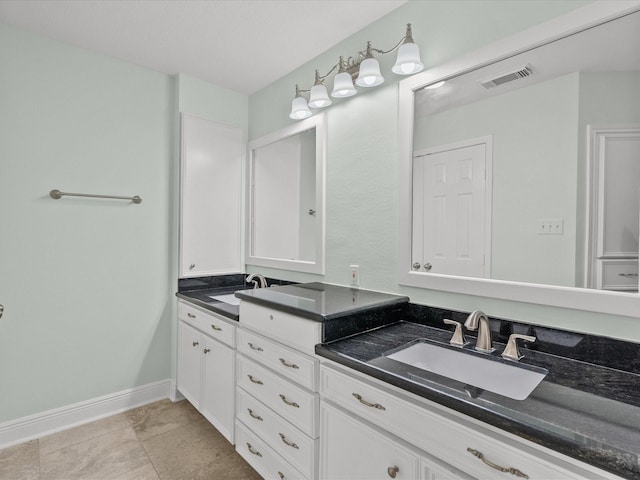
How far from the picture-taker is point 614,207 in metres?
1.13

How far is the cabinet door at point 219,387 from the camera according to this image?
1.91 metres

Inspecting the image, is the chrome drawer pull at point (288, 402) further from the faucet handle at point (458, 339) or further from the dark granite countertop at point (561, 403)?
the faucet handle at point (458, 339)

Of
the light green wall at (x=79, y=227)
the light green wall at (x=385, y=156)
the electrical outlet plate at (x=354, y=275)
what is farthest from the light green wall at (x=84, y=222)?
the electrical outlet plate at (x=354, y=275)

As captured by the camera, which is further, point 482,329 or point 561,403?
point 482,329

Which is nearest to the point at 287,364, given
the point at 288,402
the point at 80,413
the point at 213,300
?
the point at 288,402

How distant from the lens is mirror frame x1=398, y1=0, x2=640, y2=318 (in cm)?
112

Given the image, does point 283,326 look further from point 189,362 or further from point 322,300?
point 189,362

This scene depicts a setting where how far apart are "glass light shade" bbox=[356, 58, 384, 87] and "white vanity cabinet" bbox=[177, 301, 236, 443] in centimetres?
149

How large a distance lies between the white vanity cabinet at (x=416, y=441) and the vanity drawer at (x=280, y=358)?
69 millimetres

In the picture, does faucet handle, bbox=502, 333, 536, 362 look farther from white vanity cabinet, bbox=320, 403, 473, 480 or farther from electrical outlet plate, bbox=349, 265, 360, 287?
electrical outlet plate, bbox=349, 265, 360, 287

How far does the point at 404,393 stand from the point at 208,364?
146cm

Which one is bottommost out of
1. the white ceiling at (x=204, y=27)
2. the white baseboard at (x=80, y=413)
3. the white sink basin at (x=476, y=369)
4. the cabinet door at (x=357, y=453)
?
the white baseboard at (x=80, y=413)

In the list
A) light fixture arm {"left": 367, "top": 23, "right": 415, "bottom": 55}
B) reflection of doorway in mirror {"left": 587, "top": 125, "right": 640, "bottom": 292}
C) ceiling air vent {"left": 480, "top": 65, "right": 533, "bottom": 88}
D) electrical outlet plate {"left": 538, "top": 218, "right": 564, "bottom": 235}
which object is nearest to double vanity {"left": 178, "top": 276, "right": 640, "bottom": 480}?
reflection of doorway in mirror {"left": 587, "top": 125, "right": 640, "bottom": 292}

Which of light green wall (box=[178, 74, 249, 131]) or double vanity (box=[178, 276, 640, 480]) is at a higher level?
light green wall (box=[178, 74, 249, 131])
